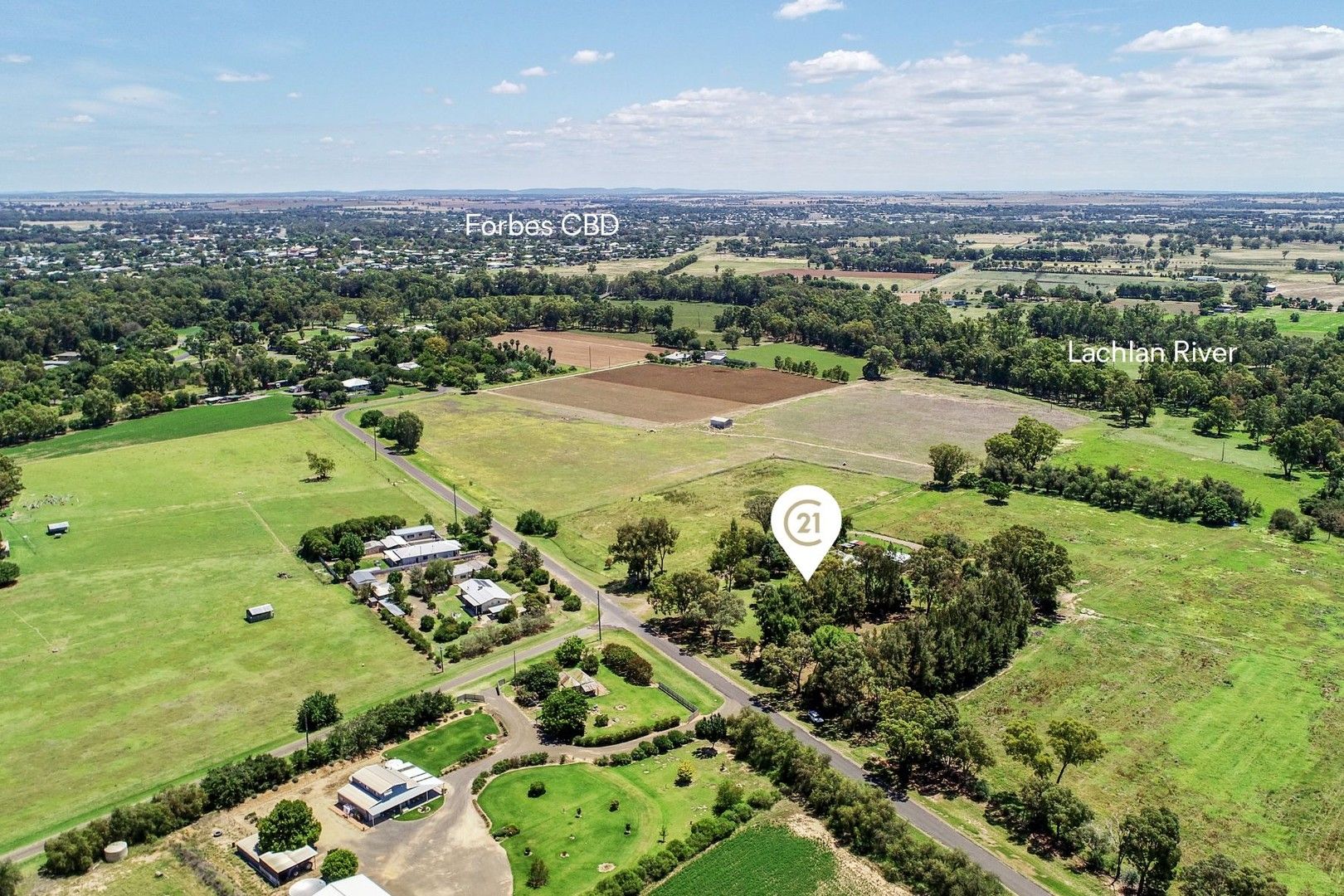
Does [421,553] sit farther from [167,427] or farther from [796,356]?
[796,356]

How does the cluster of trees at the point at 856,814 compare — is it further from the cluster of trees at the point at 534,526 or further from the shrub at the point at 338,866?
the cluster of trees at the point at 534,526

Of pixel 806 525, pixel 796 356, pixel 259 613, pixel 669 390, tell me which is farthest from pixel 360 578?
pixel 796 356

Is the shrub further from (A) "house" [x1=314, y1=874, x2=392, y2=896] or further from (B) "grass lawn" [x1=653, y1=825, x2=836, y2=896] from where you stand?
(B) "grass lawn" [x1=653, y1=825, x2=836, y2=896]

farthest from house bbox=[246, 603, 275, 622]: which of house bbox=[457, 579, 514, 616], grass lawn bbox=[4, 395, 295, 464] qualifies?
grass lawn bbox=[4, 395, 295, 464]

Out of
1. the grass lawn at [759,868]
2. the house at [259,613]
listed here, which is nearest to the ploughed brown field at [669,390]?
the house at [259,613]

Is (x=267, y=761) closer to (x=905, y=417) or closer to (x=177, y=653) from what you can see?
(x=177, y=653)

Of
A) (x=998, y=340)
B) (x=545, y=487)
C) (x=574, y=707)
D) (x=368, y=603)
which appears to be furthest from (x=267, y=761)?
(x=998, y=340)
